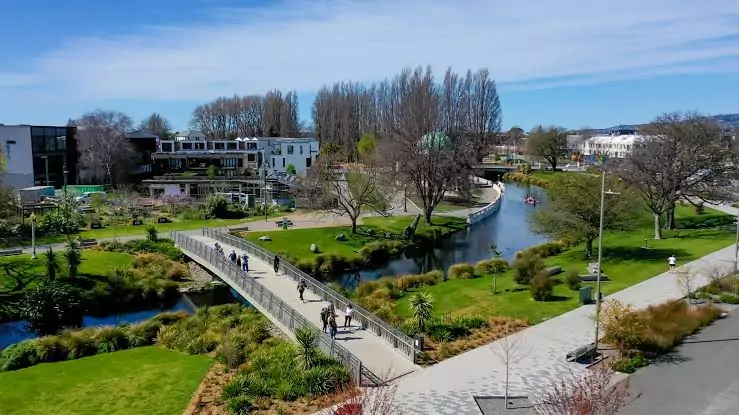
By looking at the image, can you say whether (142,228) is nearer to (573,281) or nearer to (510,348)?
(573,281)

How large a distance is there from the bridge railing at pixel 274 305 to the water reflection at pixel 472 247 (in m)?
8.87

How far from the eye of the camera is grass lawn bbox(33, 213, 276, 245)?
47.9 meters

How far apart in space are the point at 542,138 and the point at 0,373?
349 feet

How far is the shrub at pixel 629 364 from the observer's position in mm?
20266

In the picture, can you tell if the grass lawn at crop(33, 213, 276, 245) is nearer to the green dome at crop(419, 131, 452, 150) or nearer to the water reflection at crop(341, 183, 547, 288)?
the green dome at crop(419, 131, 452, 150)

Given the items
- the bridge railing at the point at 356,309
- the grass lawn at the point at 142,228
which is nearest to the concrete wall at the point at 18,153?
the grass lawn at the point at 142,228

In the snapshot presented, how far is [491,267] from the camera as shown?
38781 millimetres

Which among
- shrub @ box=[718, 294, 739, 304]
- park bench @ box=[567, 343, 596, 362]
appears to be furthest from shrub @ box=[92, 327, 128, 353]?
shrub @ box=[718, 294, 739, 304]

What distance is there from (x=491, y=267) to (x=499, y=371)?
18858 mm

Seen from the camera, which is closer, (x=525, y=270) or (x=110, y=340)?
(x=110, y=340)

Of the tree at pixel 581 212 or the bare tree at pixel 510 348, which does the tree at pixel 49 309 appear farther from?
the tree at pixel 581 212

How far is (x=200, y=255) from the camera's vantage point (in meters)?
40.8

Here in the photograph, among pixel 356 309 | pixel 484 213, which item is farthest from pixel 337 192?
pixel 356 309

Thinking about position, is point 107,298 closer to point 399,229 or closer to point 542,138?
point 399,229
